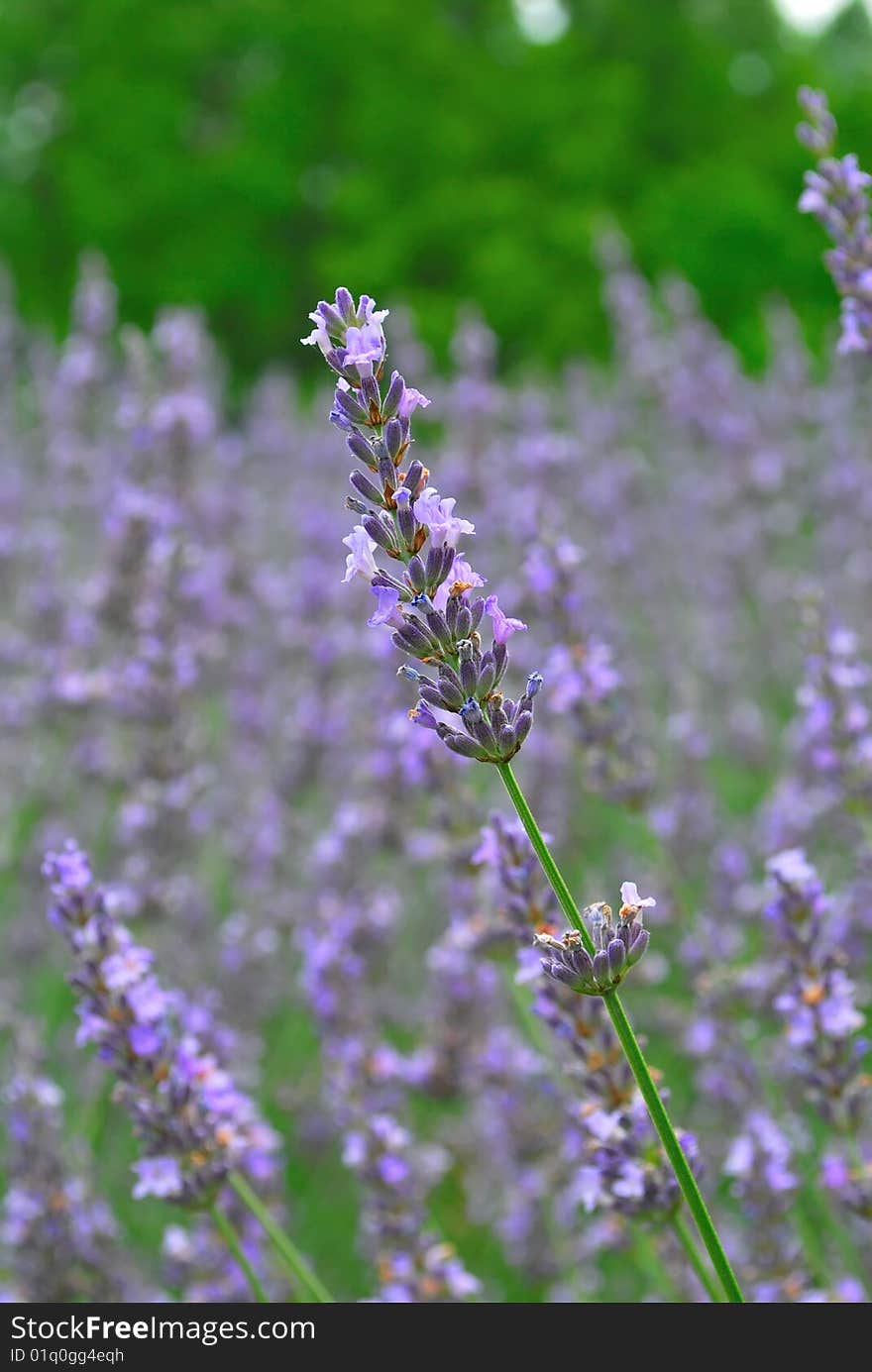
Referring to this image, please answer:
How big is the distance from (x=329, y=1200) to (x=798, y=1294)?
79.3 inches

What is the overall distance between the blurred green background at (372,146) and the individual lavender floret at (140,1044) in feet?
52.9

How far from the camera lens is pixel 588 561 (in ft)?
19.7

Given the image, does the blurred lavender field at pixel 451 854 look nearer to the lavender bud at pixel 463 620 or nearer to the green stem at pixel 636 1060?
the green stem at pixel 636 1060

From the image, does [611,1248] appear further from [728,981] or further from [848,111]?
[848,111]

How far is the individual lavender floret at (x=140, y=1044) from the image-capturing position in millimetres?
1731

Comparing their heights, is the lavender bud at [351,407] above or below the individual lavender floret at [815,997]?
above

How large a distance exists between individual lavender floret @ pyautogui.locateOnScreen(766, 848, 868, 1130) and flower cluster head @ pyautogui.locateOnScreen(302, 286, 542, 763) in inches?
28.7

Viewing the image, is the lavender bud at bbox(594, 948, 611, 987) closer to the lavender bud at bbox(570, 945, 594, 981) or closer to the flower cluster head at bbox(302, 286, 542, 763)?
the lavender bud at bbox(570, 945, 594, 981)

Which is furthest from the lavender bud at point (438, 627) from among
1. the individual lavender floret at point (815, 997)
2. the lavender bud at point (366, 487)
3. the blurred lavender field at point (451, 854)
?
the individual lavender floret at point (815, 997)

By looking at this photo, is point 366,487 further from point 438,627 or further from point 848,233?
point 848,233

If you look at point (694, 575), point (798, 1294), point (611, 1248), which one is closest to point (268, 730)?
point (694, 575)

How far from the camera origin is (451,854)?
2631mm

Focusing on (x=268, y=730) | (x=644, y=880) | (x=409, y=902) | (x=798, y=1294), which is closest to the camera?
(x=798, y=1294)

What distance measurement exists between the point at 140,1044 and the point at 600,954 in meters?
0.69
